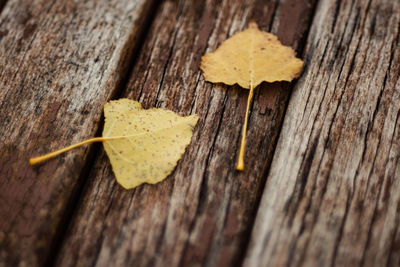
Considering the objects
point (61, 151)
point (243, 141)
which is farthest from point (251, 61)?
point (61, 151)

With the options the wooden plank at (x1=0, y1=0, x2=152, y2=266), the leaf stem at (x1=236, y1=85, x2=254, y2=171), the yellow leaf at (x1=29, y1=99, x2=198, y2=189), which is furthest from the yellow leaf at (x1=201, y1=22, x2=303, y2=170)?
the wooden plank at (x1=0, y1=0, x2=152, y2=266)

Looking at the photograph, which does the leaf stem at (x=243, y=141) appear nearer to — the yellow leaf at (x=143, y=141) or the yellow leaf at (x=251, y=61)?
the yellow leaf at (x=251, y=61)

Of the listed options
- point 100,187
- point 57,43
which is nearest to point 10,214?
point 100,187

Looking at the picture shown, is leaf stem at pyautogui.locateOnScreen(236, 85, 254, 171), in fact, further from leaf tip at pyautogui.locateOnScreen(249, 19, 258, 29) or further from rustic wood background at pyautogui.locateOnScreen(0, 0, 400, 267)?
leaf tip at pyautogui.locateOnScreen(249, 19, 258, 29)

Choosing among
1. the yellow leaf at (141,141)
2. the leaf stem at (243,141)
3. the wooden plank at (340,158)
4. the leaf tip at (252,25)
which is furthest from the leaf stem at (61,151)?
the leaf tip at (252,25)

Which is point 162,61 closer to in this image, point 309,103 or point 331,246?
point 309,103
